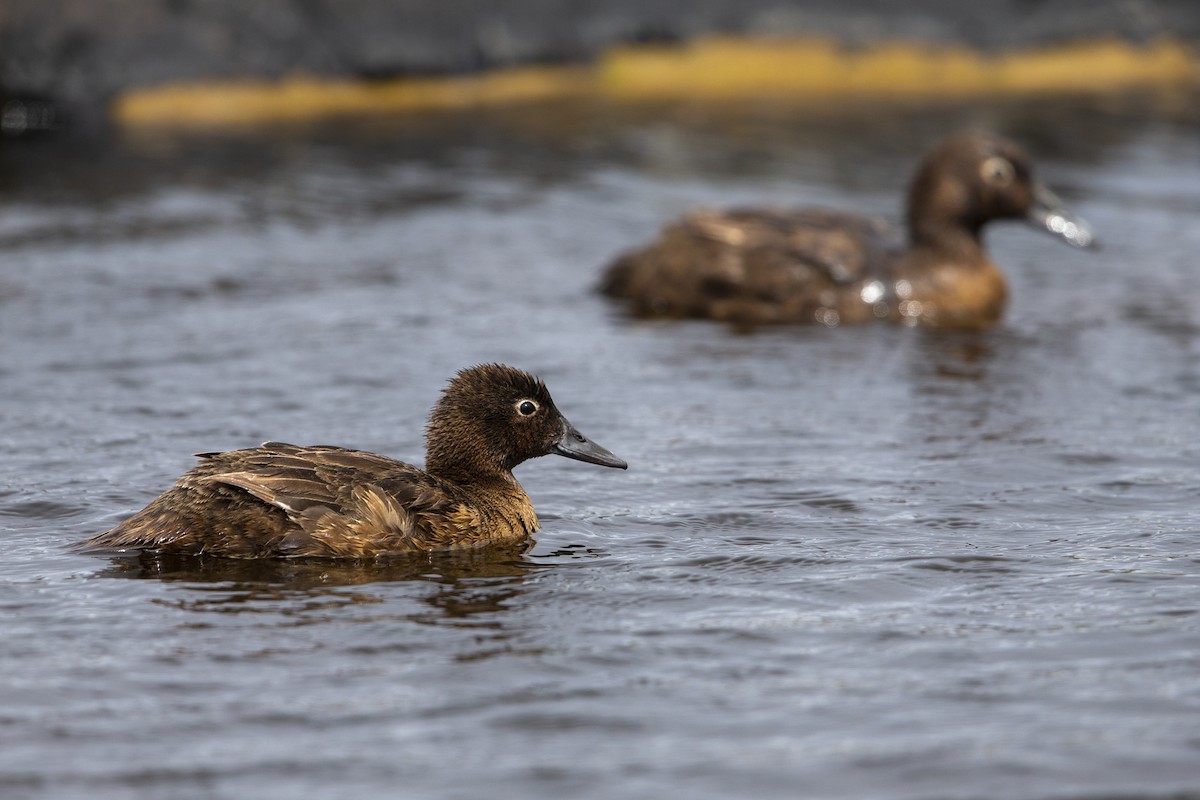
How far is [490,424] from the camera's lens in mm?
8945

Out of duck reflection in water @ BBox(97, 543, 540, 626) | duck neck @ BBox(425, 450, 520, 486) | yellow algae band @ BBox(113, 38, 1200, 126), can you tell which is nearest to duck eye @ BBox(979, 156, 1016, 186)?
duck neck @ BBox(425, 450, 520, 486)

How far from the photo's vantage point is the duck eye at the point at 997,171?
14.0 metres

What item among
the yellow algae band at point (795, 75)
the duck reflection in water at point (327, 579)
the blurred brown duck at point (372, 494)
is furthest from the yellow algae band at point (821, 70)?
the duck reflection in water at point (327, 579)

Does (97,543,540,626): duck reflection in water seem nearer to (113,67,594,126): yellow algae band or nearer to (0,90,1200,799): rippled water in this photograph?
(0,90,1200,799): rippled water

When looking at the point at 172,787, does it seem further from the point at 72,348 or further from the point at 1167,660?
the point at 72,348

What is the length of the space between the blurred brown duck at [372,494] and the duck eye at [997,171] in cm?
600

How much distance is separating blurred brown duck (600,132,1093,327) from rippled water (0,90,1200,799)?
1.23 ft

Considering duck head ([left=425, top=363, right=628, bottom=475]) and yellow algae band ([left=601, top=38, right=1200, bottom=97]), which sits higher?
yellow algae band ([left=601, top=38, right=1200, bottom=97])

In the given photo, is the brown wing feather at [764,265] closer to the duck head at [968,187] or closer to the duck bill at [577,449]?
the duck head at [968,187]

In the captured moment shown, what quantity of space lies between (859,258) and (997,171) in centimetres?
142

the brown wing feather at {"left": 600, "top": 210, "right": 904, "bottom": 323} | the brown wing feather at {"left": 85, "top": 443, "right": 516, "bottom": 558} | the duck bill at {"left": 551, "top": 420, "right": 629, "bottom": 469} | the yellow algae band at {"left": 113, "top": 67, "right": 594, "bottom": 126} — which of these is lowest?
the brown wing feather at {"left": 85, "top": 443, "right": 516, "bottom": 558}

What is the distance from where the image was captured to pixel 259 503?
8094 mm

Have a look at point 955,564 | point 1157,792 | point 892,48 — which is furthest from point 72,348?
point 892,48

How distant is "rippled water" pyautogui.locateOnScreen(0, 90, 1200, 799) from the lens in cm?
617
